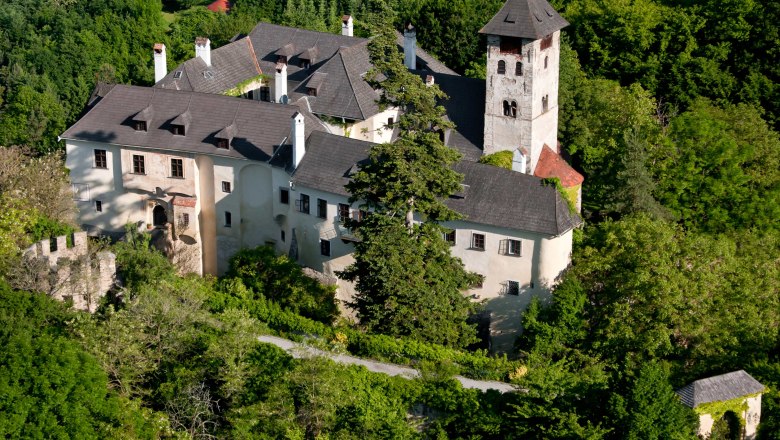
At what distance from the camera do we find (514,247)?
6159cm

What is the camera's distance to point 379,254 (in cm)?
5631

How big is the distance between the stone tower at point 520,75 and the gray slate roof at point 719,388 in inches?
756

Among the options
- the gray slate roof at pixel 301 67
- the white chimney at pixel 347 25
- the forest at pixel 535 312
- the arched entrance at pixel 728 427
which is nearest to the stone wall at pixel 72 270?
the forest at pixel 535 312

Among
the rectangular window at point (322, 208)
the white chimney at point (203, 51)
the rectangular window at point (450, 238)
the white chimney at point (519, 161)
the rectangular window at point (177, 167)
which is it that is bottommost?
the rectangular window at point (450, 238)

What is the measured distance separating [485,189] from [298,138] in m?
9.49

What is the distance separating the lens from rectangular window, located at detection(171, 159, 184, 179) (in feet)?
223

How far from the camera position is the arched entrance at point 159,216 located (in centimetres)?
6894

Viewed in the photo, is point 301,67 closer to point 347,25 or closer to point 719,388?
point 347,25

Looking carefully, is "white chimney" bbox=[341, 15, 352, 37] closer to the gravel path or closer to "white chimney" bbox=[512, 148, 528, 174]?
"white chimney" bbox=[512, 148, 528, 174]

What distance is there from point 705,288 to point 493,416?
12.7m

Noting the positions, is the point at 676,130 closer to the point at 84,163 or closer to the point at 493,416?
the point at 493,416

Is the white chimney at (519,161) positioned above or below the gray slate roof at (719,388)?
above

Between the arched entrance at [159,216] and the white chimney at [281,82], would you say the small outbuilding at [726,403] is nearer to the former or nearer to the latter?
the arched entrance at [159,216]

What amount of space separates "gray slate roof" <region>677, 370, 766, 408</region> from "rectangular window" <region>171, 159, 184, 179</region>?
95.0 ft
